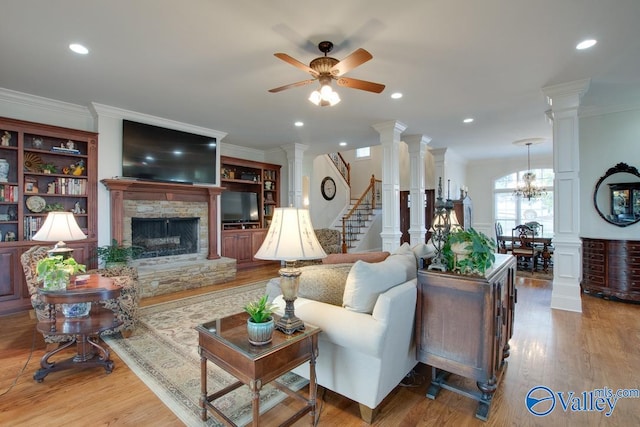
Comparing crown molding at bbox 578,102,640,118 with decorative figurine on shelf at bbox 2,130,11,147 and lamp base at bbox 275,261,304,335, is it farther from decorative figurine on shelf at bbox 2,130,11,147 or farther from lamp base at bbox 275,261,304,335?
decorative figurine on shelf at bbox 2,130,11,147

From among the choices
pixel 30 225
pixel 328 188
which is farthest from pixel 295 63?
pixel 328 188

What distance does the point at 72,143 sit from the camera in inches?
177

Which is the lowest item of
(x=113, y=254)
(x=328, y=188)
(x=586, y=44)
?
(x=113, y=254)

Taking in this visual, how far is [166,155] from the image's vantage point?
520 centimetres

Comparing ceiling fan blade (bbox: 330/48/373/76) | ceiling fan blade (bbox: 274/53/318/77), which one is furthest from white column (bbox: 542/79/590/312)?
ceiling fan blade (bbox: 274/53/318/77)

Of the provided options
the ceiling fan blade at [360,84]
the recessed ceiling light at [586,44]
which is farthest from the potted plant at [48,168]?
the recessed ceiling light at [586,44]

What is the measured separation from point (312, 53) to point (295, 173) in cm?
430

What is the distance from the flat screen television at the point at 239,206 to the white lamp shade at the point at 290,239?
17.1ft

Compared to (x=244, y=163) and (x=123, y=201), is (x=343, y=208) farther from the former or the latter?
(x=123, y=201)

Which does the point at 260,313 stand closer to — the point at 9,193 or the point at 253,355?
the point at 253,355

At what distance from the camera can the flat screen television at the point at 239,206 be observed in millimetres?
6730

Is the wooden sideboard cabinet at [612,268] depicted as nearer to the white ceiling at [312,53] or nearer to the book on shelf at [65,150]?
the white ceiling at [312,53]

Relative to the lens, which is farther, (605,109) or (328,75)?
(605,109)

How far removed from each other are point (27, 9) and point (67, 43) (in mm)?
489
